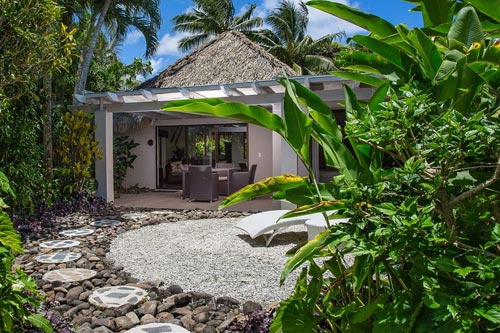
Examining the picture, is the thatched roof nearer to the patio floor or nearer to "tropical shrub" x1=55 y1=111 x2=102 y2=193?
"tropical shrub" x1=55 y1=111 x2=102 y2=193

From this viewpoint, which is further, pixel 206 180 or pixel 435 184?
pixel 206 180

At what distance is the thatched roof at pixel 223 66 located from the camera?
12.1 meters

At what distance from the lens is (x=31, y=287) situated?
6.97ft

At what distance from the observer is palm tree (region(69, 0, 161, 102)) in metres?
13.5

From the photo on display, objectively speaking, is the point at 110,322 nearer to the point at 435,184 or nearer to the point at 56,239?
the point at 435,184

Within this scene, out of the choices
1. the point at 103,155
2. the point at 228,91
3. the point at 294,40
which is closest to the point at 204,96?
the point at 228,91

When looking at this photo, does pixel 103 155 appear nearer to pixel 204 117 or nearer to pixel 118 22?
pixel 204 117

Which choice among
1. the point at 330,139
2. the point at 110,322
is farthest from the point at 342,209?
the point at 110,322

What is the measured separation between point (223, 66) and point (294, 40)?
14.1m

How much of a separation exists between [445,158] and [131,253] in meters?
5.30

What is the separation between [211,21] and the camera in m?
24.7

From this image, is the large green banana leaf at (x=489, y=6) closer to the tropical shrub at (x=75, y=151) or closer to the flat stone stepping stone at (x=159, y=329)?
the flat stone stepping stone at (x=159, y=329)

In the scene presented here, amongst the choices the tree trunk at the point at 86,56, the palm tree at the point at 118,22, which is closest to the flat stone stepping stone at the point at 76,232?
the palm tree at the point at 118,22

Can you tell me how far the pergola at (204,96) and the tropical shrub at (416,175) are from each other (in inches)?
248
